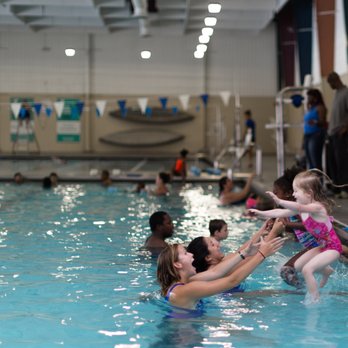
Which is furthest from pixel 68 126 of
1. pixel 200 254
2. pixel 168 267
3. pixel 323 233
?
pixel 168 267

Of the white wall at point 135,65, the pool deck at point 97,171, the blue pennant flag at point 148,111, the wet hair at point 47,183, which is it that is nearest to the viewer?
the pool deck at point 97,171

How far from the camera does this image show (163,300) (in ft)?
16.1

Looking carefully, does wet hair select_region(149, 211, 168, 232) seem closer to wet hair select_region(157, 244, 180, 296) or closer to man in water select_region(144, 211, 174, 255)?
man in water select_region(144, 211, 174, 255)

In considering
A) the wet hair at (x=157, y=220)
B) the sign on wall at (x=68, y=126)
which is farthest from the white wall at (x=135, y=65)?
the wet hair at (x=157, y=220)

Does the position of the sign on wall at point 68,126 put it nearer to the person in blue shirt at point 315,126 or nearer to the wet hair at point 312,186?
the person in blue shirt at point 315,126

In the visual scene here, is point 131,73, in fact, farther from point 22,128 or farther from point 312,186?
point 312,186

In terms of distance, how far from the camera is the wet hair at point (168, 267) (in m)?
4.57

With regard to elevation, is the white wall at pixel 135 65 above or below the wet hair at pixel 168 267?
above

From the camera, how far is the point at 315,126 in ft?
34.0

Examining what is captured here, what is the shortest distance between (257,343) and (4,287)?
2454mm

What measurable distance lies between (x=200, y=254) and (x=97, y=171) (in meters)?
12.7

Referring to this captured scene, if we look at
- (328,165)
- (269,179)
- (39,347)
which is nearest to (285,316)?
(39,347)

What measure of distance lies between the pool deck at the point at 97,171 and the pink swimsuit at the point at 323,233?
3.81 feet

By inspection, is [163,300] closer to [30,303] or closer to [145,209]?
[30,303]
